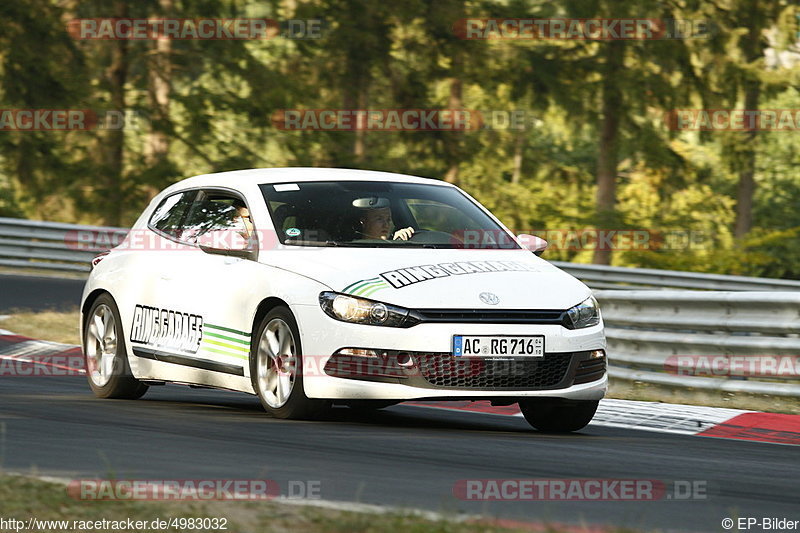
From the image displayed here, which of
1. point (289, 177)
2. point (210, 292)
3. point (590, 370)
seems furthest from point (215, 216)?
point (590, 370)

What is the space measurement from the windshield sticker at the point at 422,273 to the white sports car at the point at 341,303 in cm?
1

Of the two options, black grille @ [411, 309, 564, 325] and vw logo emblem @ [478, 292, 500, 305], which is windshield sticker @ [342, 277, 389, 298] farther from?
vw logo emblem @ [478, 292, 500, 305]

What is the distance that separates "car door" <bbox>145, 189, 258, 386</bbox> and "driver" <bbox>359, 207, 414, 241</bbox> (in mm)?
733

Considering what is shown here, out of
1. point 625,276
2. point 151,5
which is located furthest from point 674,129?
point 151,5

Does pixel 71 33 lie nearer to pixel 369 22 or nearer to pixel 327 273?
pixel 369 22

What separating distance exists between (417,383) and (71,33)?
25.5 metres

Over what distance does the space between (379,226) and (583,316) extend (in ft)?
5.03

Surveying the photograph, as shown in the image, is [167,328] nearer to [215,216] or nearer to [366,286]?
[215,216]

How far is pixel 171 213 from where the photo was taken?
10.3 meters

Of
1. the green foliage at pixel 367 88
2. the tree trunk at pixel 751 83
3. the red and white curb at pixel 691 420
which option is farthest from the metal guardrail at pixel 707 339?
the tree trunk at pixel 751 83

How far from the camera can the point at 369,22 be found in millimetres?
32625

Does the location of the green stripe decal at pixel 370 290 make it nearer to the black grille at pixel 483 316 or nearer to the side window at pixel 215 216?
the black grille at pixel 483 316

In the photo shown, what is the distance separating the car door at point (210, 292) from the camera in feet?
29.2

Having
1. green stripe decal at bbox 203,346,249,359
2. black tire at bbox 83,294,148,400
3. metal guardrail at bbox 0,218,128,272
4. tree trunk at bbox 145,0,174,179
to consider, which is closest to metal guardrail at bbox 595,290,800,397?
green stripe decal at bbox 203,346,249,359
